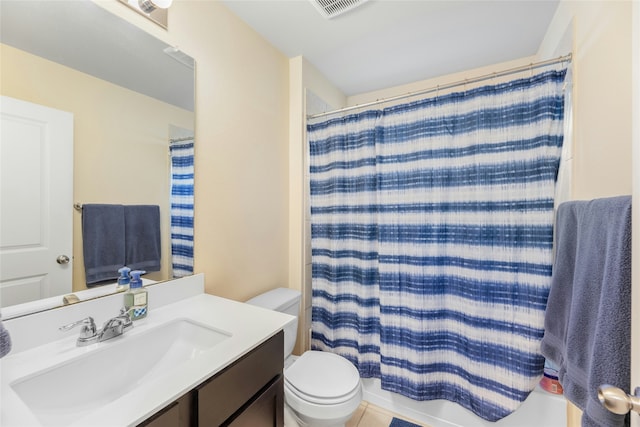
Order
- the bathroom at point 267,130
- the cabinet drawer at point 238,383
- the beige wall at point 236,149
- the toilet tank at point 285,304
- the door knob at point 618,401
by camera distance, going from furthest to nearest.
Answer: the toilet tank at point 285,304 < the beige wall at point 236,149 < the bathroom at point 267,130 < the cabinet drawer at point 238,383 < the door knob at point 618,401

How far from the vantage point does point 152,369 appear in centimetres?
91

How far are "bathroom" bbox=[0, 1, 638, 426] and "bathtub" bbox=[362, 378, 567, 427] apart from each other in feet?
2.11

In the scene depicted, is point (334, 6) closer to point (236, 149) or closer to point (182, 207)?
point (236, 149)

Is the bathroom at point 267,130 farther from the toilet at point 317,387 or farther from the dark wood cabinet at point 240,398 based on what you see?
the dark wood cabinet at point 240,398

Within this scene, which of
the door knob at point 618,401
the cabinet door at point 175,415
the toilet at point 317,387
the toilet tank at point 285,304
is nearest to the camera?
the door knob at point 618,401

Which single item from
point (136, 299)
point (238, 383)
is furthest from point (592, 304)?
point (136, 299)

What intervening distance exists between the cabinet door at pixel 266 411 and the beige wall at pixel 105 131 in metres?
0.68

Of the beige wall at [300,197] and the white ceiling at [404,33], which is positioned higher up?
the white ceiling at [404,33]

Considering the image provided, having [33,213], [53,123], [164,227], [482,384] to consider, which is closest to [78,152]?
[53,123]

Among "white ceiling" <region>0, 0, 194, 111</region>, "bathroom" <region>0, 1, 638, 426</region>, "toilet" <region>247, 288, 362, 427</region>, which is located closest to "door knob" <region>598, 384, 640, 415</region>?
"bathroom" <region>0, 1, 638, 426</region>

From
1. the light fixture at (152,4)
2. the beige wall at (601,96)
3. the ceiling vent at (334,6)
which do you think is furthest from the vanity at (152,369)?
the ceiling vent at (334,6)

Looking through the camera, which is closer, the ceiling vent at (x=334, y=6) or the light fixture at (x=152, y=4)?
the light fixture at (x=152, y=4)

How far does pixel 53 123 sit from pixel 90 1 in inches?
19.6

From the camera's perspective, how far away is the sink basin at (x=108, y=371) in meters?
0.67
